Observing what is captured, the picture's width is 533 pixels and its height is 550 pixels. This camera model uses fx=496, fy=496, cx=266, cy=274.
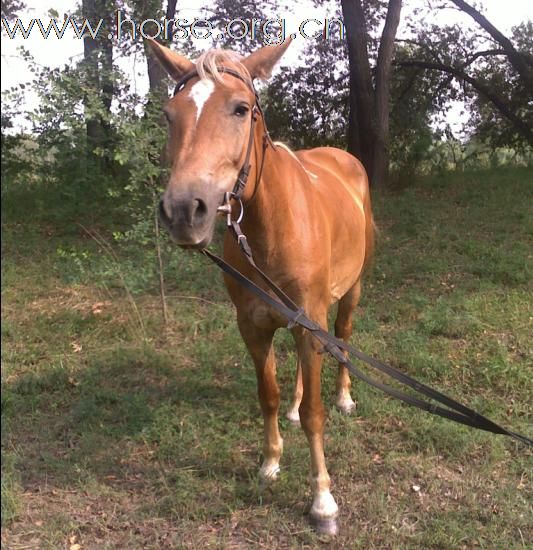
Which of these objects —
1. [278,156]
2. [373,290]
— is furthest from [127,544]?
[373,290]

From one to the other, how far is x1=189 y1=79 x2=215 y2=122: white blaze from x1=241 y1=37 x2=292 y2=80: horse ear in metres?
0.34

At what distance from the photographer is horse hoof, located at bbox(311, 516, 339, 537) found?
8.48 ft

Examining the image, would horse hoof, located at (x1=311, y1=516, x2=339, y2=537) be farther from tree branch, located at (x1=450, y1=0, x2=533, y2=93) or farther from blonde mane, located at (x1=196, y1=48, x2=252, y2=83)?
tree branch, located at (x1=450, y1=0, x2=533, y2=93)

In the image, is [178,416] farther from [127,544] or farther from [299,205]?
[299,205]

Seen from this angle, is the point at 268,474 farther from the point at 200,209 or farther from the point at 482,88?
the point at 482,88

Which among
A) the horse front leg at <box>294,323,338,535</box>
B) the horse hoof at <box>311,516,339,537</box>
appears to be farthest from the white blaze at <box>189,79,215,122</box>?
the horse hoof at <box>311,516,339,537</box>

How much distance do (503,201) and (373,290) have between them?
4282mm

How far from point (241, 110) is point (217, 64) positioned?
271 mm

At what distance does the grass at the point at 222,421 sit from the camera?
8.69 ft

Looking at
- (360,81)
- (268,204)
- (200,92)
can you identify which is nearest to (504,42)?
(360,81)

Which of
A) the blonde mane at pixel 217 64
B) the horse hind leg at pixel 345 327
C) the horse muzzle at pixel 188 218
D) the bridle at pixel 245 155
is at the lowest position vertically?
the horse hind leg at pixel 345 327

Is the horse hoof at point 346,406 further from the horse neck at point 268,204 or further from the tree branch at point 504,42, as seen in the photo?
the tree branch at point 504,42

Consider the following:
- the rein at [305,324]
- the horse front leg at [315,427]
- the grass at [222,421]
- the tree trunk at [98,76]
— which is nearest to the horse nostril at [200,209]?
the rein at [305,324]

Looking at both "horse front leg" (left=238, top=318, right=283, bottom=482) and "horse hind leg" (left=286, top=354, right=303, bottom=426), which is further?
"horse hind leg" (left=286, top=354, right=303, bottom=426)
